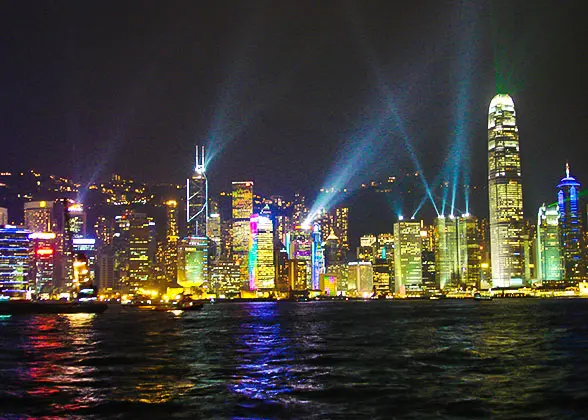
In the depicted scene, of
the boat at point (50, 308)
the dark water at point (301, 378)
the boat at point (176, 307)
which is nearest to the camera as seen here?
the dark water at point (301, 378)

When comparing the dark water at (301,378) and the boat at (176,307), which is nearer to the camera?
the dark water at (301,378)

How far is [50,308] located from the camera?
584ft

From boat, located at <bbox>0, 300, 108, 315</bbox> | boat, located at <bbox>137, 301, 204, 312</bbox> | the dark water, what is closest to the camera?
the dark water

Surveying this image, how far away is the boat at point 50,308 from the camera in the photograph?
170625 millimetres

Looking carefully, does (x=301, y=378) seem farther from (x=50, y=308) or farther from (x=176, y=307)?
(x=50, y=308)

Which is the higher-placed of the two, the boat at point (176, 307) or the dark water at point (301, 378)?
the dark water at point (301, 378)

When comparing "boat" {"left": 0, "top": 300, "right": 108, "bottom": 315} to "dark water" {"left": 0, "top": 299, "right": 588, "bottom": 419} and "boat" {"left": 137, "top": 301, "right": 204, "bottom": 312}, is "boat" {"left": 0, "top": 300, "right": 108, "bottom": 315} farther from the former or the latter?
"dark water" {"left": 0, "top": 299, "right": 588, "bottom": 419}

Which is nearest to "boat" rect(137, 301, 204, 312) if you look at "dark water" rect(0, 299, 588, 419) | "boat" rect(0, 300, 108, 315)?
"boat" rect(0, 300, 108, 315)

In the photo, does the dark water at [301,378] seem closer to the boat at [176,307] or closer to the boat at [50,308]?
the boat at [50,308]

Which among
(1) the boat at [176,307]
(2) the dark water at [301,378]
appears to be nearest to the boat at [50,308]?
(1) the boat at [176,307]

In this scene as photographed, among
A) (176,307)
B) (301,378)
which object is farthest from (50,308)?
(301,378)

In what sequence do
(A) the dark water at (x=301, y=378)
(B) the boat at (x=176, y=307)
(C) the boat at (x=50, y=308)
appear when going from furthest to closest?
1. (B) the boat at (x=176, y=307)
2. (C) the boat at (x=50, y=308)
3. (A) the dark water at (x=301, y=378)

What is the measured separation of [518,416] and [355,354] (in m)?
25.4

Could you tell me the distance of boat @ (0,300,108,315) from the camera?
171 meters
